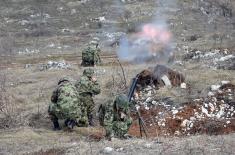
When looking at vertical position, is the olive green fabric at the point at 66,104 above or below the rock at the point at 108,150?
above

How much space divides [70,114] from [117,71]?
746 cm

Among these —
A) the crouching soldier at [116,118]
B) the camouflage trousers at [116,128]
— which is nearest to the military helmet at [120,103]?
the crouching soldier at [116,118]

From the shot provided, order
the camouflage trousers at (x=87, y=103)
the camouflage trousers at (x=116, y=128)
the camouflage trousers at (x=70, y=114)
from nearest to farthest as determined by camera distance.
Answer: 1. the camouflage trousers at (x=116, y=128)
2. the camouflage trousers at (x=70, y=114)
3. the camouflage trousers at (x=87, y=103)

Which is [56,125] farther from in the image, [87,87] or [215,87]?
[215,87]

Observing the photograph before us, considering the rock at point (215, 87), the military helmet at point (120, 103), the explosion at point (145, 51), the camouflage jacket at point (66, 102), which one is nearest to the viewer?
the military helmet at point (120, 103)

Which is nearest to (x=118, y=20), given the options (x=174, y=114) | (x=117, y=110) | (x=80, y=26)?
(x=80, y=26)

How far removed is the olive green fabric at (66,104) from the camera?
1330 centimetres

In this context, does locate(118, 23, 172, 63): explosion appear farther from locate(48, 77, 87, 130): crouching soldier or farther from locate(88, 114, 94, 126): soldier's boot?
locate(48, 77, 87, 130): crouching soldier

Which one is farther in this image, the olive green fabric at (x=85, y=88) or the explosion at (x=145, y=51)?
the explosion at (x=145, y=51)

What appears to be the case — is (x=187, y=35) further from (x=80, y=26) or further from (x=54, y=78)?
(x=54, y=78)

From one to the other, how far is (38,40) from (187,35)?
1001 cm

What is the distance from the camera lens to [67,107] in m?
13.3

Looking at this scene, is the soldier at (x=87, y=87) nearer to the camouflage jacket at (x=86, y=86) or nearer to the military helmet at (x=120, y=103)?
the camouflage jacket at (x=86, y=86)

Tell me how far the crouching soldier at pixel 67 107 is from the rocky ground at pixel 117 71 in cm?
41
